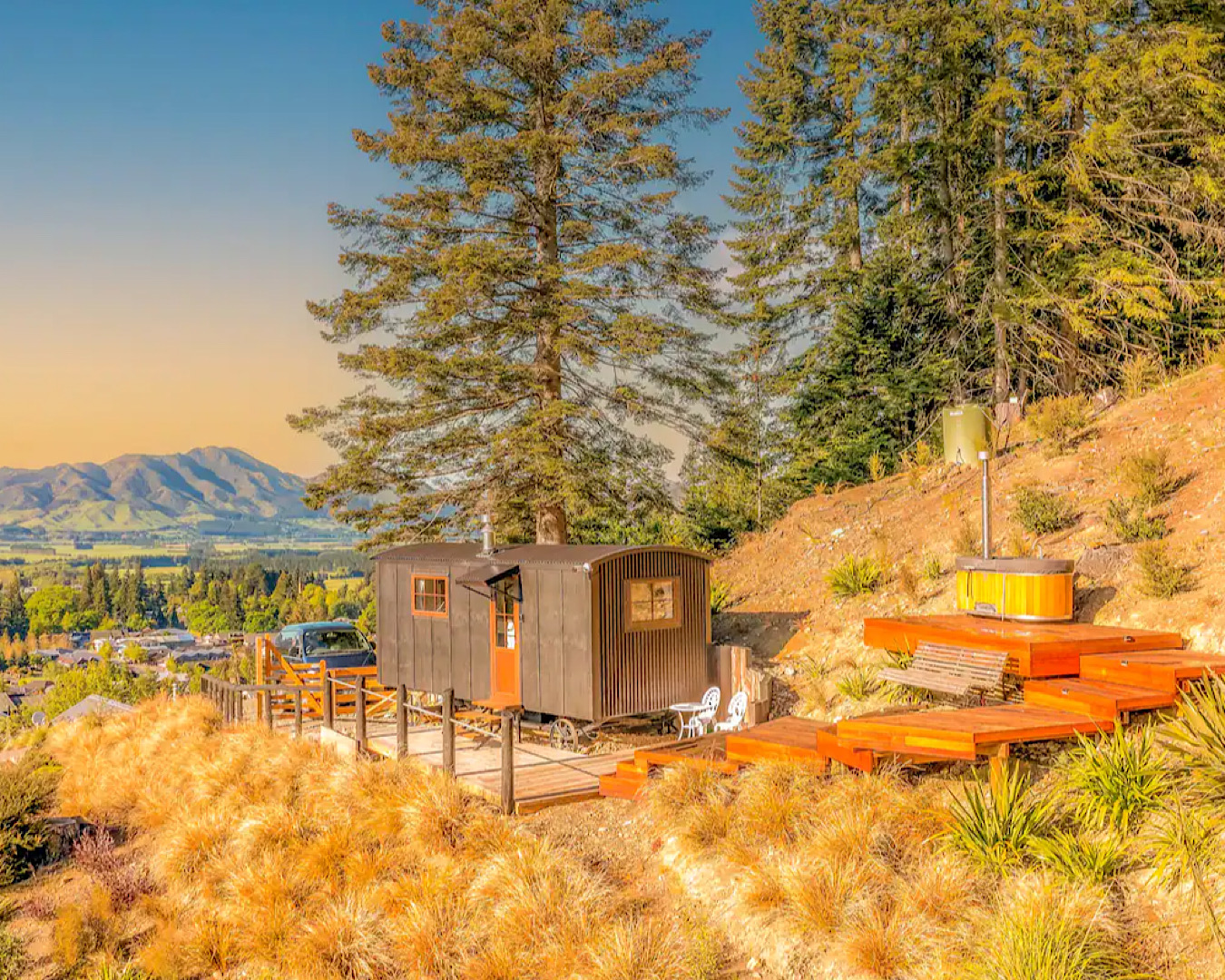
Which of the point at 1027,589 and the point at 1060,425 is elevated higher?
the point at 1060,425

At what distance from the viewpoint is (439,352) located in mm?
16234

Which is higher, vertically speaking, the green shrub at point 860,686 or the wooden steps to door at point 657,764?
the green shrub at point 860,686

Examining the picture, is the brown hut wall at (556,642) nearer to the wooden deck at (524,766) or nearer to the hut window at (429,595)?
the wooden deck at (524,766)

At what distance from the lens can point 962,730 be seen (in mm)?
6246

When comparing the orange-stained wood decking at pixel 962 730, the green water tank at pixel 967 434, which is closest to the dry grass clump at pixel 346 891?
the orange-stained wood decking at pixel 962 730

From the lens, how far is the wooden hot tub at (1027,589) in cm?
910

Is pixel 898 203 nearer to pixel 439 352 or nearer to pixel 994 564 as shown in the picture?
pixel 439 352

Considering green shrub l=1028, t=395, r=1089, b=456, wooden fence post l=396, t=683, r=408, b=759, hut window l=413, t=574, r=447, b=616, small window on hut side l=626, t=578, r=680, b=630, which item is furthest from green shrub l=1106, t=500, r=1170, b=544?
wooden fence post l=396, t=683, r=408, b=759

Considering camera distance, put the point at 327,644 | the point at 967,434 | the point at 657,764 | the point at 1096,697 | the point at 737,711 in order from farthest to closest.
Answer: the point at 327,644, the point at 967,434, the point at 737,711, the point at 657,764, the point at 1096,697

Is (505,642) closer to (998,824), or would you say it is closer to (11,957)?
(11,957)

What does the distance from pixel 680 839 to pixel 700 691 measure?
459cm

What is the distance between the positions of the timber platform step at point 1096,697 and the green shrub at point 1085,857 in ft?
4.40

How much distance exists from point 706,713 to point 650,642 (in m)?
1.08

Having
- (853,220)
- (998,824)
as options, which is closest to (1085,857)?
(998,824)
